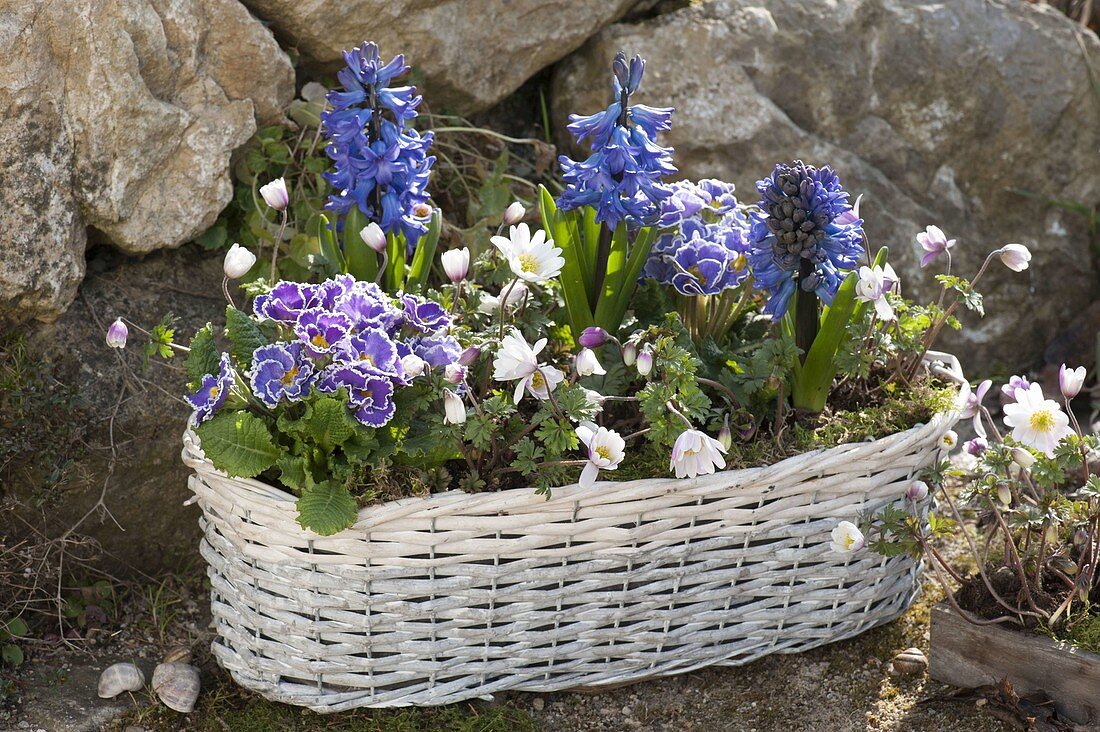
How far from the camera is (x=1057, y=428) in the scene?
6.43ft

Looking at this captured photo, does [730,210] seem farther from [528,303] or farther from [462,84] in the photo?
[462,84]

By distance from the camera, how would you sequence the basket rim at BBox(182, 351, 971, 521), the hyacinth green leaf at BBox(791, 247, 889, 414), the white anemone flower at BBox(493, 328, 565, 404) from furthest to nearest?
the hyacinth green leaf at BBox(791, 247, 889, 414) < the basket rim at BBox(182, 351, 971, 521) < the white anemone flower at BBox(493, 328, 565, 404)

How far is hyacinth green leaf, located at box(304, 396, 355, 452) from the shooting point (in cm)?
188

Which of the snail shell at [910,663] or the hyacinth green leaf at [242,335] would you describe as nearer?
the hyacinth green leaf at [242,335]

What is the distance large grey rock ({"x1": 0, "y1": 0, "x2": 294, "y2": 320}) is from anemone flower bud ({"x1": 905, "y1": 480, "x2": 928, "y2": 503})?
1.65 metres

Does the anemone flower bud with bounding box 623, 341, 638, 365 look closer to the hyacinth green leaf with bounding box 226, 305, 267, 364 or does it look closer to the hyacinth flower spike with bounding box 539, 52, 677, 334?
the hyacinth flower spike with bounding box 539, 52, 677, 334

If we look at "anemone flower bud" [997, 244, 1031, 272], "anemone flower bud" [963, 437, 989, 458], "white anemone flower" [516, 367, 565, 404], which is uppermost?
"anemone flower bud" [997, 244, 1031, 272]

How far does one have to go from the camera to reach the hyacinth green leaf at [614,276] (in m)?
2.24

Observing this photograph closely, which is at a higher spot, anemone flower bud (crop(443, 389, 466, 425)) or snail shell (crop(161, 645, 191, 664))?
anemone flower bud (crop(443, 389, 466, 425))

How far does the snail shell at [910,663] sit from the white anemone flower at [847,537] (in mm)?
344

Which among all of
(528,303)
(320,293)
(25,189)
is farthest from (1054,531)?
(25,189)

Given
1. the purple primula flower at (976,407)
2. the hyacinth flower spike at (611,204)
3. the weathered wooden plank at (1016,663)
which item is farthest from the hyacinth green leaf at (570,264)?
the weathered wooden plank at (1016,663)

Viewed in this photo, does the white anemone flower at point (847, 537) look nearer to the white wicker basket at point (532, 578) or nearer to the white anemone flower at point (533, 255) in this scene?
the white wicker basket at point (532, 578)

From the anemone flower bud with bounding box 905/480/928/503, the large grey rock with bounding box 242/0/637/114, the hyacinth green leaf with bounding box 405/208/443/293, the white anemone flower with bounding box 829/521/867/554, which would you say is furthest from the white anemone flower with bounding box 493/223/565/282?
the large grey rock with bounding box 242/0/637/114
